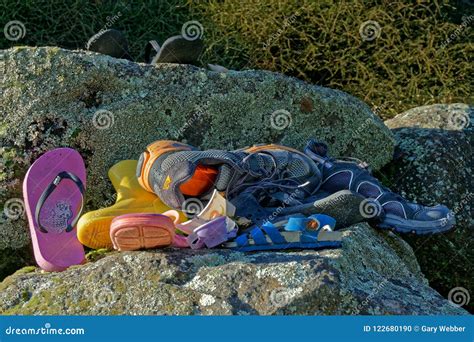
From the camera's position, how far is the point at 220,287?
269 cm

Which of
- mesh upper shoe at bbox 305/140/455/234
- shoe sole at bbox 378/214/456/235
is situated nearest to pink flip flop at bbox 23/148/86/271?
mesh upper shoe at bbox 305/140/455/234

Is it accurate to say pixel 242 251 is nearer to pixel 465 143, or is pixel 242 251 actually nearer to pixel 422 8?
pixel 465 143

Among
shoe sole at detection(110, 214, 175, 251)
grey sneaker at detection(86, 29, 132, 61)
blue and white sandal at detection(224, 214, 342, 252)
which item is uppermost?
grey sneaker at detection(86, 29, 132, 61)

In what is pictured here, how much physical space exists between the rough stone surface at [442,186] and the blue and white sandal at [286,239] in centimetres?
101

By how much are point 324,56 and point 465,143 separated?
4.79 feet

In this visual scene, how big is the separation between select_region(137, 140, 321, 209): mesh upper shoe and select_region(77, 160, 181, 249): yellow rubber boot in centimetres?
6

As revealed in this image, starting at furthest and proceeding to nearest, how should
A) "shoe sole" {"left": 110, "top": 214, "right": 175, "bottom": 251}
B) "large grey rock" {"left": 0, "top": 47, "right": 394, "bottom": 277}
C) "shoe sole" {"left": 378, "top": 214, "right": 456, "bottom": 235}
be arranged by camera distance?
"large grey rock" {"left": 0, "top": 47, "right": 394, "bottom": 277} → "shoe sole" {"left": 378, "top": 214, "right": 456, "bottom": 235} → "shoe sole" {"left": 110, "top": 214, "right": 175, "bottom": 251}

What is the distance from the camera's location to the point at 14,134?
3.63 m

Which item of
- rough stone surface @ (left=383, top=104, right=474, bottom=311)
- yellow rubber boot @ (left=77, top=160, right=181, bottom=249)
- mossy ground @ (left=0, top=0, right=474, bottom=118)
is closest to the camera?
yellow rubber boot @ (left=77, top=160, right=181, bottom=249)

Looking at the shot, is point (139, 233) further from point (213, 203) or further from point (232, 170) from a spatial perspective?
point (232, 170)

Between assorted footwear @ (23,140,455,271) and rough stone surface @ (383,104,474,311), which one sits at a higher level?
assorted footwear @ (23,140,455,271)

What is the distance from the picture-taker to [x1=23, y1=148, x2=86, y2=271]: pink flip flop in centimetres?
322

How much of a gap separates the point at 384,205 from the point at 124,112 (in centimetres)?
110

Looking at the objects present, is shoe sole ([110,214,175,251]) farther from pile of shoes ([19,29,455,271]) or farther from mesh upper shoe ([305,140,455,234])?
mesh upper shoe ([305,140,455,234])
